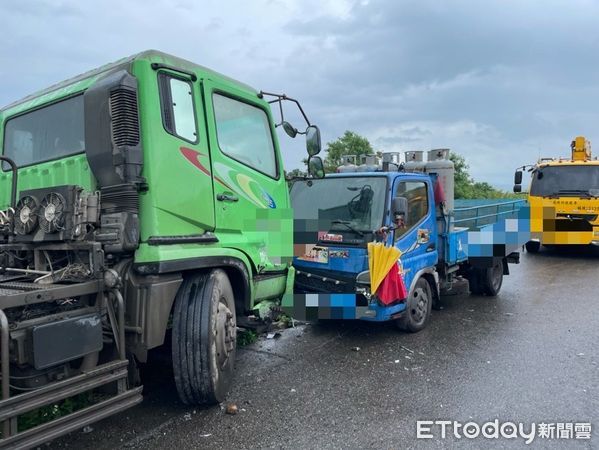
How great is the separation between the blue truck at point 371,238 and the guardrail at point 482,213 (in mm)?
505

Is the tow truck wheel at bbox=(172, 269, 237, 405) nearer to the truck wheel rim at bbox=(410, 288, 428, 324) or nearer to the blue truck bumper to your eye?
the blue truck bumper

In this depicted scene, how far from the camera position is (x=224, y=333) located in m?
3.68

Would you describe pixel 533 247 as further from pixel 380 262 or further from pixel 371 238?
pixel 380 262

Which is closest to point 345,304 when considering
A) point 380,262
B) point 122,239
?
point 380,262

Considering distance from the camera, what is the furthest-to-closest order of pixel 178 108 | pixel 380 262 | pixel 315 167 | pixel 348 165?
1. pixel 348 165
2. pixel 380 262
3. pixel 315 167
4. pixel 178 108

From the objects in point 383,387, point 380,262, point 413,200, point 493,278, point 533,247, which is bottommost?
point 383,387

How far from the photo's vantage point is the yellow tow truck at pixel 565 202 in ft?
37.2

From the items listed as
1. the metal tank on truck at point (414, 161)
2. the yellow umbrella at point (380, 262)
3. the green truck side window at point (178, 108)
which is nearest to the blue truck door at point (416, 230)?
the yellow umbrella at point (380, 262)

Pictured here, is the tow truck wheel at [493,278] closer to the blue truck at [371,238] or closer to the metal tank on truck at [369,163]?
the blue truck at [371,238]

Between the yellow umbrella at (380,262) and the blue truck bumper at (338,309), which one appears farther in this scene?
the blue truck bumper at (338,309)

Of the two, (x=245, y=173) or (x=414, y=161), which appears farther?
(x=414, y=161)

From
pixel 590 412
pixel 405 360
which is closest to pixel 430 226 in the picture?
pixel 405 360

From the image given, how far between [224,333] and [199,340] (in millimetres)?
319

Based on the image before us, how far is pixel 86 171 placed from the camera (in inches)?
136
